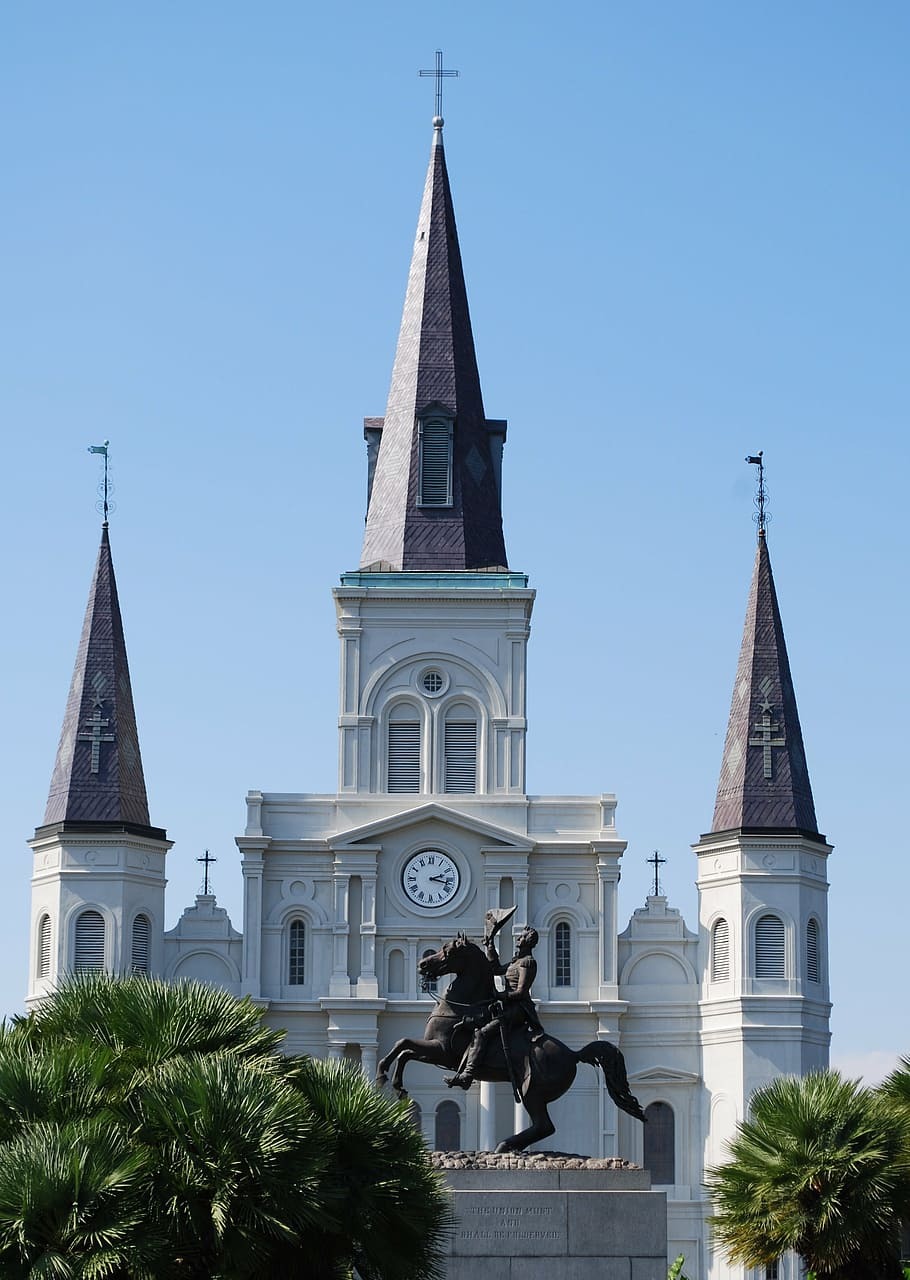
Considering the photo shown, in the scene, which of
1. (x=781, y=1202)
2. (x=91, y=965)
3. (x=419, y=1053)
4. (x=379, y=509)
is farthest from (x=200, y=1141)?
(x=379, y=509)

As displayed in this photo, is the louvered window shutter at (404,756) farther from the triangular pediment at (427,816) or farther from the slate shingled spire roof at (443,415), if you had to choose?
the slate shingled spire roof at (443,415)

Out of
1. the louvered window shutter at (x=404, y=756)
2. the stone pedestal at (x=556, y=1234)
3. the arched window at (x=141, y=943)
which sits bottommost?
the stone pedestal at (x=556, y=1234)

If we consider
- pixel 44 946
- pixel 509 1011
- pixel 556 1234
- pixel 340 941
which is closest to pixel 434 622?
pixel 340 941

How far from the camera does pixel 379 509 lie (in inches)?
2975

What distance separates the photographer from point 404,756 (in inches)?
2842

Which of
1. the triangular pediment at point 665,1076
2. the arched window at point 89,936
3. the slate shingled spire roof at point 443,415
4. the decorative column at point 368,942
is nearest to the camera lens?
the arched window at point 89,936

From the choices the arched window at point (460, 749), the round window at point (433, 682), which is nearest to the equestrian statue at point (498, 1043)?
the arched window at point (460, 749)

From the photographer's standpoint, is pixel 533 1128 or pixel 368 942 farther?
pixel 368 942

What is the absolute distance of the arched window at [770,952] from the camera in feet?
226

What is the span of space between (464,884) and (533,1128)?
116ft

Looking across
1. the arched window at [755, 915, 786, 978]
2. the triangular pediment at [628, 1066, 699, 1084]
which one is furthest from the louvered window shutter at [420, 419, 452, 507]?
the triangular pediment at [628, 1066, 699, 1084]

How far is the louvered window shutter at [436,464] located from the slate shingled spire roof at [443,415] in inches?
5.5

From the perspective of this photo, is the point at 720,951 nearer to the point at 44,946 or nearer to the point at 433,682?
the point at 433,682

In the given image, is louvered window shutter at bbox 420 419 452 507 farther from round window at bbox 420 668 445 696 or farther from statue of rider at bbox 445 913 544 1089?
statue of rider at bbox 445 913 544 1089
